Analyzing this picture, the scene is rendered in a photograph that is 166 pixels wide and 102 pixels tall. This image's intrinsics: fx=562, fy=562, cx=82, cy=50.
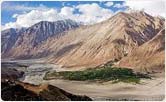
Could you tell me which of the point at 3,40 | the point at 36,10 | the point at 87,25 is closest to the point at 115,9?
the point at 87,25

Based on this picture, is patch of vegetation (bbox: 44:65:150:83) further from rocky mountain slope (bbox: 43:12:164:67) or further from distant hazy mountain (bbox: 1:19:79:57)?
distant hazy mountain (bbox: 1:19:79:57)

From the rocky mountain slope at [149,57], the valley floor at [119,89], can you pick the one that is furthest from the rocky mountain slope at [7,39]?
the rocky mountain slope at [149,57]

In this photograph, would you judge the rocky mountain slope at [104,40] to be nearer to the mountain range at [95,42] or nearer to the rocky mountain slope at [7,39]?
the mountain range at [95,42]

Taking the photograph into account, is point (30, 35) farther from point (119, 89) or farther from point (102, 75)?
point (119, 89)

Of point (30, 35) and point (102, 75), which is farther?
point (30, 35)

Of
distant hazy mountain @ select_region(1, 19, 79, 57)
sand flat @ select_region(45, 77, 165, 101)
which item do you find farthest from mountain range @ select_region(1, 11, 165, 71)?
sand flat @ select_region(45, 77, 165, 101)

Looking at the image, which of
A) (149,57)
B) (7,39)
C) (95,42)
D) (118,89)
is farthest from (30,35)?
(149,57)
